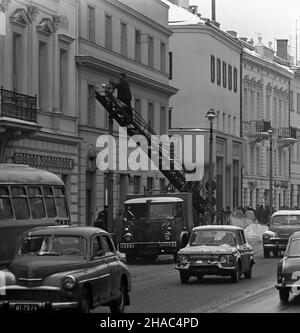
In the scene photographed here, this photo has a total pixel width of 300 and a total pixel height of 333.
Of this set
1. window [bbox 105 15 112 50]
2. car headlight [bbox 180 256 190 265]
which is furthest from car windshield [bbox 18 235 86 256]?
window [bbox 105 15 112 50]

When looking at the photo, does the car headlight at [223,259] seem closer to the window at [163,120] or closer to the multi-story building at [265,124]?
the window at [163,120]

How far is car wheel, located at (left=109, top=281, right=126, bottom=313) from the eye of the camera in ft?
56.9

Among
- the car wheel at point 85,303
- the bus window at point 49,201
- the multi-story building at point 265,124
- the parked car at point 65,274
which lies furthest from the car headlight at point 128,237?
the multi-story building at point 265,124

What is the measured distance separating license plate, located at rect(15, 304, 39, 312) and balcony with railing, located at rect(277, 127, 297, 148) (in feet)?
231

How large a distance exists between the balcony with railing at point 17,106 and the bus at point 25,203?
25.7 feet

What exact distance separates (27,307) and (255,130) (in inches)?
2480

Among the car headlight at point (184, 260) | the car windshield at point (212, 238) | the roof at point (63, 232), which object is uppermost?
the roof at point (63, 232)

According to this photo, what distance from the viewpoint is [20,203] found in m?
23.7

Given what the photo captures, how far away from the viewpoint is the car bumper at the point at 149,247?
34.6 metres

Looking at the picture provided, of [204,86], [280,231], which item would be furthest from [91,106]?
[204,86]

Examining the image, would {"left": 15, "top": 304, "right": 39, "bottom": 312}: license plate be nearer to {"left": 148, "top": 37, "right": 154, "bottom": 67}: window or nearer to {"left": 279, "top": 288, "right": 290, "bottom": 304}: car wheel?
{"left": 279, "top": 288, "right": 290, "bottom": 304}: car wheel

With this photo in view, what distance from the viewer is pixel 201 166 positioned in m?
62.4

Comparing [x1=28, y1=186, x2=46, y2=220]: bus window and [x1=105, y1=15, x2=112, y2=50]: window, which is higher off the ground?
[x1=105, y1=15, x2=112, y2=50]: window

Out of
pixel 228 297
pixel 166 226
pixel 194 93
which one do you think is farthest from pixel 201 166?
pixel 228 297
